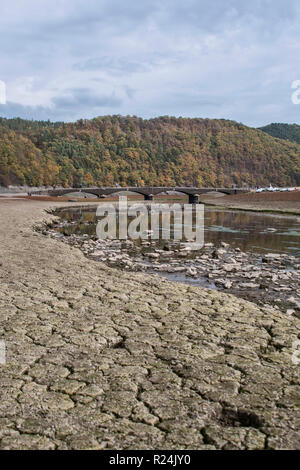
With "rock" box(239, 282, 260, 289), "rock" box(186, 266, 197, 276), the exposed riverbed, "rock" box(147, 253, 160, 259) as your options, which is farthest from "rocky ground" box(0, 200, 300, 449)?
"rock" box(147, 253, 160, 259)

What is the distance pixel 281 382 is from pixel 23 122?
208613mm

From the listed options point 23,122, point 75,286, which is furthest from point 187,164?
point 75,286

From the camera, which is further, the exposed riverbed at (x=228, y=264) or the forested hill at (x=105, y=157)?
the forested hill at (x=105, y=157)

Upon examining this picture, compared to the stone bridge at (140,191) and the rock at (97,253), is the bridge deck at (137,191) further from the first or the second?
the rock at (97,253)

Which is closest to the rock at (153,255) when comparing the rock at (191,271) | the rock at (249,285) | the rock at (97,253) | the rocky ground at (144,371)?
the rock at (97,253)

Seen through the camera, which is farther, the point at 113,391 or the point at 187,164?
the point at 187,164

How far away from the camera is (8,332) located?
555 cm

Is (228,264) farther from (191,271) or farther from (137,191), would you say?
(137,191)

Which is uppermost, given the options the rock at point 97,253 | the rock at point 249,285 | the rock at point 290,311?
the rock at point 97,253

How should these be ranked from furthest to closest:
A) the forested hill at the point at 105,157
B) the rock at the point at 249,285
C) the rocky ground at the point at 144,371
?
the forested hill at the point at 105,157 → the rock at the point at 249,285 → the rocky ground at the point at 144,371

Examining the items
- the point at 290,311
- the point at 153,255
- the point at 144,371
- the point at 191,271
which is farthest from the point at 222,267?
the point at 144,371

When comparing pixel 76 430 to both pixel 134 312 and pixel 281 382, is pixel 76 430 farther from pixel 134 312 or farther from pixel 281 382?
pixel 134 312

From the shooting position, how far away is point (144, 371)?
15.1ft

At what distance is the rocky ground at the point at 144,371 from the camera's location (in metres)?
3.44
